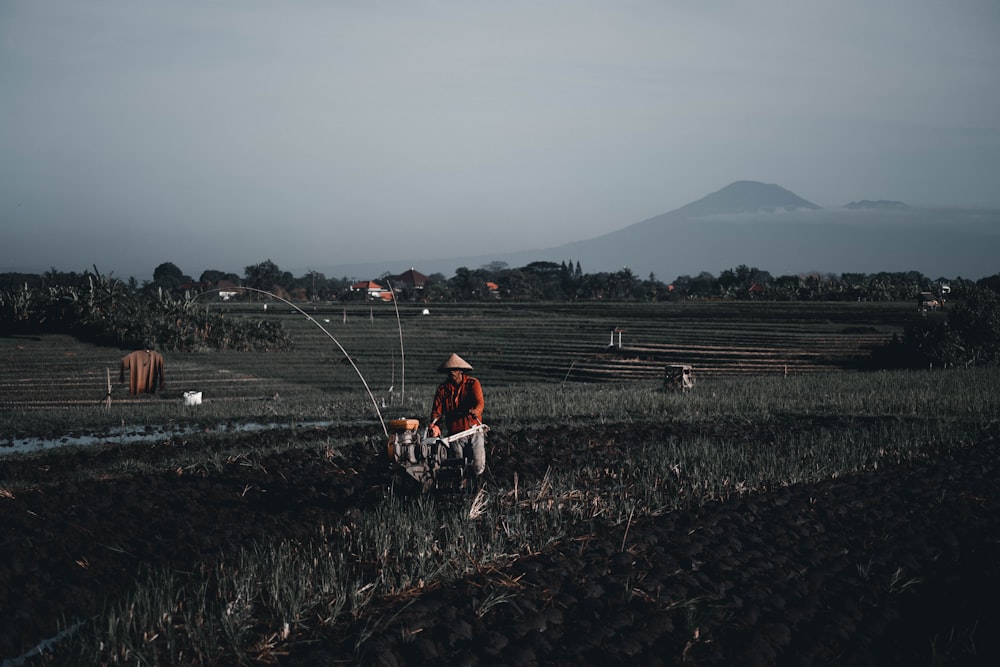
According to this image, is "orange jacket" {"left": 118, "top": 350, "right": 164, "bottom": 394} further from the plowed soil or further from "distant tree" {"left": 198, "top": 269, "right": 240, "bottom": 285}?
"distant tree" {"left": 198, "top": 269, "right": 240, "bottom": 285}

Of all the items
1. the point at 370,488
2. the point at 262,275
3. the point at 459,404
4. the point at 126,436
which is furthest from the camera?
the point at 262,275

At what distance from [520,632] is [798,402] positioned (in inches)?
587

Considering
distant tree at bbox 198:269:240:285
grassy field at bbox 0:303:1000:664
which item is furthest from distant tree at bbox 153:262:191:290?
grassy field at bbox 0:303:1000:664

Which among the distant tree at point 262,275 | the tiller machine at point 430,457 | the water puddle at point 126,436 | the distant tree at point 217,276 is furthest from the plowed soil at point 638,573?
the distant tree at point 217,276

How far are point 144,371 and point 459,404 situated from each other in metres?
16.6

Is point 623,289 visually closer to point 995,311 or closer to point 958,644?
point 995,311

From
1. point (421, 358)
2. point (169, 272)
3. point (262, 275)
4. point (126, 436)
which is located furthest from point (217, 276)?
point (126, 436)

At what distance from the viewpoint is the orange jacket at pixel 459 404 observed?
9781mm

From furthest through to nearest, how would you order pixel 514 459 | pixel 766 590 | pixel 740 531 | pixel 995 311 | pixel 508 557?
pixel 995 311 → pixel 514 459 → pixel 740 531 → pixel 508 557 → pixel 766 590

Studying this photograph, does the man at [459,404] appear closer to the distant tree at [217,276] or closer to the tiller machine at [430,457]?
the tiller machine at [430,457]

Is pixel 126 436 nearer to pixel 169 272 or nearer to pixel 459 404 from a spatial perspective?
pixel 459 404

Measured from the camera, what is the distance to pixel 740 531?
8102 millimetres

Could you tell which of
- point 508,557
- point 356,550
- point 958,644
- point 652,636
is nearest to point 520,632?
point 652,636

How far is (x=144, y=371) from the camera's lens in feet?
77.7
